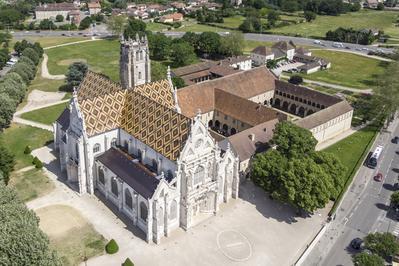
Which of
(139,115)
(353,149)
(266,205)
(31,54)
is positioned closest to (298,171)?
(266,205)

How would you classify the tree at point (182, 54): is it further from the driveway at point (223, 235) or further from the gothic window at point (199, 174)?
the gothic window at point (199, 174)

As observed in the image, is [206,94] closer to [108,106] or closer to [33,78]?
[108,106]

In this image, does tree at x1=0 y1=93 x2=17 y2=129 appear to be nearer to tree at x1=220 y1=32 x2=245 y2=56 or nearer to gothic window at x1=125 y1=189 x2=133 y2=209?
gothic window at x1=125 y1=189 x2=133 y2=209

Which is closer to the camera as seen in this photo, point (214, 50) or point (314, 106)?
point (314, 106)

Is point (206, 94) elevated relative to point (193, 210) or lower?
elevated

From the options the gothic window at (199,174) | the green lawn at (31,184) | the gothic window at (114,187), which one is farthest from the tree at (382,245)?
the green lawn at (31,184)

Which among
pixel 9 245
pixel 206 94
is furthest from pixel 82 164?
pixel 206 94

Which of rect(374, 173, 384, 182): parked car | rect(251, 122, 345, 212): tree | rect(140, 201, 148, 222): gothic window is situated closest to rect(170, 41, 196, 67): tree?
rect(251, 122, 345, 212): tree
